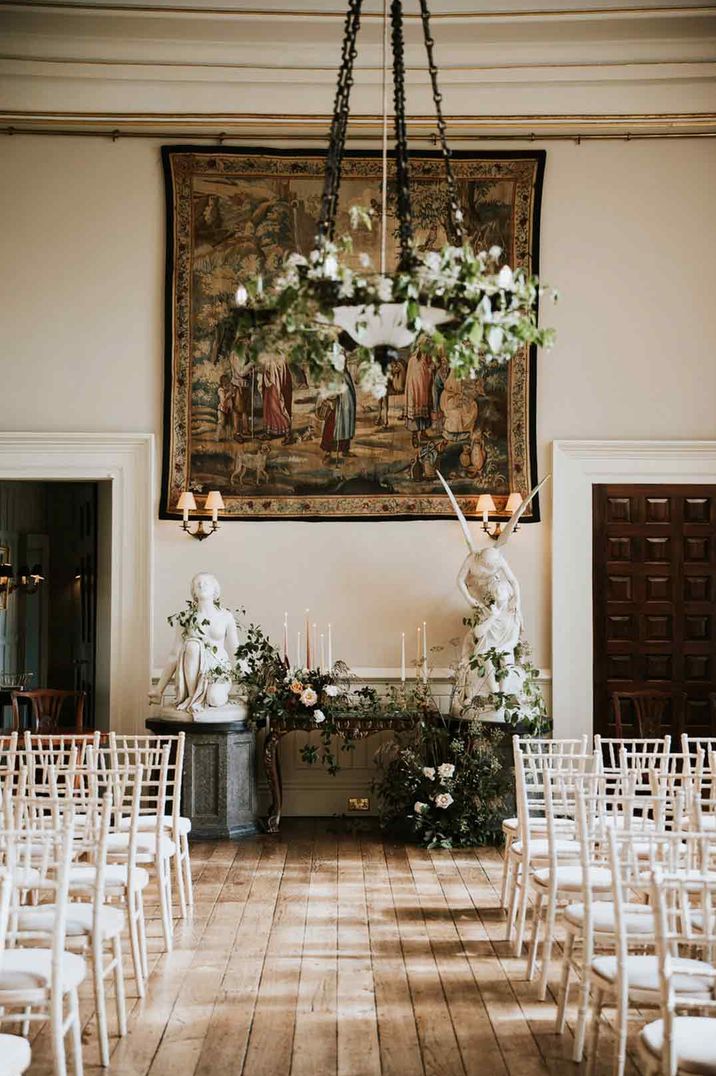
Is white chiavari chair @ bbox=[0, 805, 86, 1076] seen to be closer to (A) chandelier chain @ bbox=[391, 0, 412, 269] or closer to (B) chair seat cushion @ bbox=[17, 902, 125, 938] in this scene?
(B) chair seat cushion @ bbox=[17, 902, 125, 938]

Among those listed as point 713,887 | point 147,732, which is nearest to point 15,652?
point 147,732

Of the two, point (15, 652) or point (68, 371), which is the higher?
point (68, 371)

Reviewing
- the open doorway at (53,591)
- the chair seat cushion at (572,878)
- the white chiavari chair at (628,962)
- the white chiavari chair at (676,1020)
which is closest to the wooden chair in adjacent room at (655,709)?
the chair seat cushion at (572,878)

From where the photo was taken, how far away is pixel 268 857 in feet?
27.5

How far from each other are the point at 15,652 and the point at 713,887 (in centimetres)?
1196

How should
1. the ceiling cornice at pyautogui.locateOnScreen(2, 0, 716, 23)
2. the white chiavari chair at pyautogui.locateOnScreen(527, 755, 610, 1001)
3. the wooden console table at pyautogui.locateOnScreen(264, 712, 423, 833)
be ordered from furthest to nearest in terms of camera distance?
1. the ceiling cornice at pyautogui.locateOnScreen(2, 0, 716, 23)
2. the wooden console table at pyautogui.locateOnScreen(264, 712, 423, 833)
3. the white chiavari chair at pyautogui.locateOnScreen(527, 755, 610, 1001)

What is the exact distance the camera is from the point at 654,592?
10.2 m

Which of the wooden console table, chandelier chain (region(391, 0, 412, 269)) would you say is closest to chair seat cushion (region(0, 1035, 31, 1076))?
chandelier chain (region(391, 0, 412, 269))

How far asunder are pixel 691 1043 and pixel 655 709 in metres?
6.84

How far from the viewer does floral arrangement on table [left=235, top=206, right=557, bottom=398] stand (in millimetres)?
4773

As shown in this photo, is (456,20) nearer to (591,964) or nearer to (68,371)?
(68,371)

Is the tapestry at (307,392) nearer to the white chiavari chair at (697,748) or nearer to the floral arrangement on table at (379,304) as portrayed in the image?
the white chiavari chair at (697,748)

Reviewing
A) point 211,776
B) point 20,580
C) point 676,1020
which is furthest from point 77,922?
point 20,580

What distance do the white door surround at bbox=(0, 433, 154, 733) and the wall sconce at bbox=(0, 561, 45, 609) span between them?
11.8 feet
